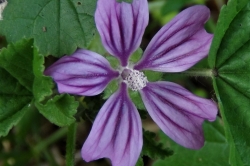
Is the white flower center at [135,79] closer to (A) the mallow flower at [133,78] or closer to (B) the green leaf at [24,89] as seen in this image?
(A) the mallow flower at [133,78]

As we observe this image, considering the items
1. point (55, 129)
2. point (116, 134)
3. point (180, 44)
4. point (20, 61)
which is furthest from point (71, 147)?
point (55, 129)

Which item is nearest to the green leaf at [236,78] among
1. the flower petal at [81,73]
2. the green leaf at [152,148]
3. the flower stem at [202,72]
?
the flower stem at [202,72]

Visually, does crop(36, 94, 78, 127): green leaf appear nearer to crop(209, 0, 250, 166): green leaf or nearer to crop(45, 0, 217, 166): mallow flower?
crop(45, 0, 217, 166): mallow flower

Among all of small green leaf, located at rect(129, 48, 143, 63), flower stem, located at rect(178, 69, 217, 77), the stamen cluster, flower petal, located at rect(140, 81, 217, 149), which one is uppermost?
small green leaf, located at rect(129, 48, 143, 63)

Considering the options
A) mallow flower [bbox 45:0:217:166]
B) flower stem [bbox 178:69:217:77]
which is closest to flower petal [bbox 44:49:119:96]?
mallow flower [bbox 45:0:217:166]

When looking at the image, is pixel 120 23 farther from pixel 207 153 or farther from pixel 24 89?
pixel 207 153

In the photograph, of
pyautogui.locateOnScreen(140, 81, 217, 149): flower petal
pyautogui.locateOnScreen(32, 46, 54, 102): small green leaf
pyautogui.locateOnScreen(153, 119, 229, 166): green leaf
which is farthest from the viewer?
pyautogui.locateOnScreen(153, 119, 229, 166): green leaf

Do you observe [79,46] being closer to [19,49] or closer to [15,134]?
[19,49]
